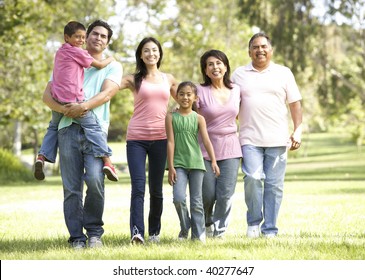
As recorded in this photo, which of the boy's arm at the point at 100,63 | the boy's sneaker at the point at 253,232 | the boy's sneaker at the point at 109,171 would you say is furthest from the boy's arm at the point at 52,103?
the boy's sneaker at the point at 253,232

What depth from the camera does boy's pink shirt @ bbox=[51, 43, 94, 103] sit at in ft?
27.0

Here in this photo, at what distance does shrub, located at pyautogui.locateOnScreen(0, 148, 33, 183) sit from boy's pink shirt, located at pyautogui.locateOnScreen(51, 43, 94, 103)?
20168 mm

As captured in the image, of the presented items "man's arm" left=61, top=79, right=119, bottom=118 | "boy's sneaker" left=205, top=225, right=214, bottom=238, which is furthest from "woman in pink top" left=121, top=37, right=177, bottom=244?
"boy's sneaker" left=205, top=225, right=214, bottom=238

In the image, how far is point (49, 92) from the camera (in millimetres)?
8508

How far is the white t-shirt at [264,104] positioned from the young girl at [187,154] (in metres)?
0.78

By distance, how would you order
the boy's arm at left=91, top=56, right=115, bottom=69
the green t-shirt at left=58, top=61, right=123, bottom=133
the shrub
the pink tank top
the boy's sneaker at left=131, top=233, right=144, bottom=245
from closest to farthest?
1. the boy's arm at left=91, top=56, right=115, bottom=69
2. the green t-shirt at left=58, top=61, right=123, bottom=133
3. the boy's sneaker at left=131, top=233, right=144, bottom=245
4. the pink tank top
5. the shrub

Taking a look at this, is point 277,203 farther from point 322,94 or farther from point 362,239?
point 322,94

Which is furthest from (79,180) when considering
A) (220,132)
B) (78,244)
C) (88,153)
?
(220,132)

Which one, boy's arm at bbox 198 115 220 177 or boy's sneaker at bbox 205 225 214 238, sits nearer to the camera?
boy's arm at bbox 198 115 220 177

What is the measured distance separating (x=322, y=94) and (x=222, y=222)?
2451cm

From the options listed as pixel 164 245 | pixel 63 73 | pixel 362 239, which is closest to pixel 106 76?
pixel 63 73

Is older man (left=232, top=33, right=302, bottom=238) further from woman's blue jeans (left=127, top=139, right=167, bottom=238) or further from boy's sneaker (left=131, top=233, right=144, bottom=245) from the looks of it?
boy's sneaker (left=131, top=233, right=144, bottom=245)

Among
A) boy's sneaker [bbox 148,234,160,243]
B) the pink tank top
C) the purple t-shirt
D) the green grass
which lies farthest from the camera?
the purple t-shirt

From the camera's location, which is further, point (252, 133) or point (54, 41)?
point (54, 41)
